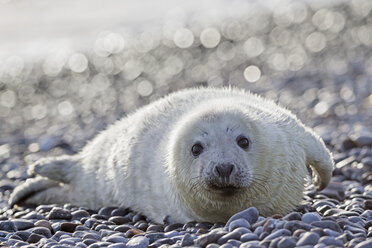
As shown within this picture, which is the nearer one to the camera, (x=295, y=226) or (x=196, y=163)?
(x=295, y=226)

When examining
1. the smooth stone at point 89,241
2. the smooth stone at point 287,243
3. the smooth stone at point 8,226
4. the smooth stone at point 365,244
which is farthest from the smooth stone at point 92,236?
the smooth stone at point 365,244

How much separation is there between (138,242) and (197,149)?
95 centimetres

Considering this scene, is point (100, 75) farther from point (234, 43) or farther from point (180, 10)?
point (180, 10)

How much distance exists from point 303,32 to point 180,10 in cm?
518

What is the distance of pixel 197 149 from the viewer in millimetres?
4723

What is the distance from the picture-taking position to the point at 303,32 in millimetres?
14828

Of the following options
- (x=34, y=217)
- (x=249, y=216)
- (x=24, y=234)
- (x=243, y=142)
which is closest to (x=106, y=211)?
(x=34, y=217)

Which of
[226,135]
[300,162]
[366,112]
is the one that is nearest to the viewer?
[226,135]

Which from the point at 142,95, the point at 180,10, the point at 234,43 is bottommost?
the point at 142,95

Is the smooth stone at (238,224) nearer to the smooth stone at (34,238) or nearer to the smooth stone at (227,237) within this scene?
the smooth stone at (227,237)

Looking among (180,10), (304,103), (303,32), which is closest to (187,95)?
(304,103)

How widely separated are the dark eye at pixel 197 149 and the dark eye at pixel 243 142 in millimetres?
257

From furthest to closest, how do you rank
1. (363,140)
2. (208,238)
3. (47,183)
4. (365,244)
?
(363,140) < (47,183) < (208,238) < (365,244)

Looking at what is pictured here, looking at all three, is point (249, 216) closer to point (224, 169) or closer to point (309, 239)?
point (224, 169)
